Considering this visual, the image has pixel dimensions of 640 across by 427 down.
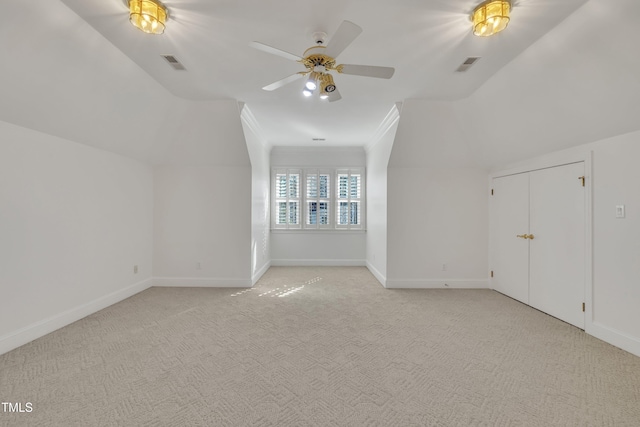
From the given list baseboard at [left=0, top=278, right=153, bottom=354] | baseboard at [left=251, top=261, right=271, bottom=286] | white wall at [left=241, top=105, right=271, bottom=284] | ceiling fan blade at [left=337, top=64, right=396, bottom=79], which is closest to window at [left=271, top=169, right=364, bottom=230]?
white wall at [left=241, top=105, right=271, bottom=284]

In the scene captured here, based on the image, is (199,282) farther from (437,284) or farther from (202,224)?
(437,284)

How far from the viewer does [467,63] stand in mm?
2850

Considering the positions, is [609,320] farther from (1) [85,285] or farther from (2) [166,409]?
(1) [85,285]

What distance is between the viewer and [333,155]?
6.53m

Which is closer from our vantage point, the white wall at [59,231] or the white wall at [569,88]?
the white wall at [569,88]

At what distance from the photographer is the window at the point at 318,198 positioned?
6.57 metres

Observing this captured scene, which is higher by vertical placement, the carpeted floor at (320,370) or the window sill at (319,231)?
the window sill at (319,231)

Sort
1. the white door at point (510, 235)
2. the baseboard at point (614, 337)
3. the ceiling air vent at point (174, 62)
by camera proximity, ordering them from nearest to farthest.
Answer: the baseboard at point (614, 337) < the ceiling air vent at point (174, 62) < the white door at point (510, 235)

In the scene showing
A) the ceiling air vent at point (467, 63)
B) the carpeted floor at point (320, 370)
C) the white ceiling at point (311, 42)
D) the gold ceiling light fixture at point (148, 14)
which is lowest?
the carpeted floor at point (320, 370)

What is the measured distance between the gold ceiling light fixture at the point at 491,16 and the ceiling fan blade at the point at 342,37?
3.50 ft

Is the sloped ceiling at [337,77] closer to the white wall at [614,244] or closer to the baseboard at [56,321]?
the white wall at [614,244]

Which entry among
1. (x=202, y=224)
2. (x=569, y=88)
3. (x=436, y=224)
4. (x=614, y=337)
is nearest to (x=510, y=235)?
(x=436, y=224)

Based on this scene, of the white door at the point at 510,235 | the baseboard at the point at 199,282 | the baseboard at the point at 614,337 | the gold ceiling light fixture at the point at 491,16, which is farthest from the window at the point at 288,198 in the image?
the baseboard at the point at 614,337

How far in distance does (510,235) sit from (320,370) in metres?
3.63
